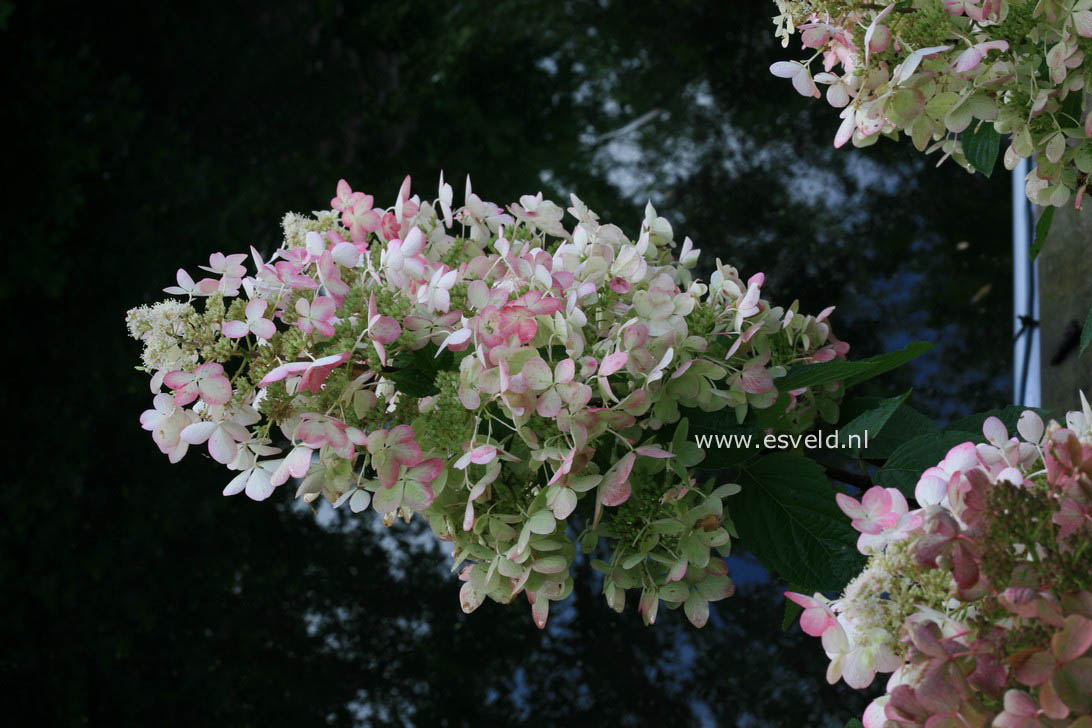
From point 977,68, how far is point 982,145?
1.9 inches

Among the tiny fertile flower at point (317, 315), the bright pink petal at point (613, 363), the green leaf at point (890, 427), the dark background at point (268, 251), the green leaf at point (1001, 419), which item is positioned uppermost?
the tiny fertile flower at point (317, 315)

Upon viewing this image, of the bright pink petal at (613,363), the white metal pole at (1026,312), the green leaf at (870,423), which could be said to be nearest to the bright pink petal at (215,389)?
the bright pink petal at (613,363)

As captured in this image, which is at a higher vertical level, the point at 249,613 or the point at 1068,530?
the point at 1068,530

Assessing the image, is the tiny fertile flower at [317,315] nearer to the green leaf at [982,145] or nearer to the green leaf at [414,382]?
the green leaf at [414,382]

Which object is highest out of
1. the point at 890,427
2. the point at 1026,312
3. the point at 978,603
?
the point at 978,603

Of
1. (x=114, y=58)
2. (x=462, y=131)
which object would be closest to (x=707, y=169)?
(x=462, y=131)

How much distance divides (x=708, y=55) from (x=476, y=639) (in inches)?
41.9

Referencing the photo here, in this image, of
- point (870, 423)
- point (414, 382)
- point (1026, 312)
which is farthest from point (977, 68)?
point (1026, 312)

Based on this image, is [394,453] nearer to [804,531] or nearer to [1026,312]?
[804,531]

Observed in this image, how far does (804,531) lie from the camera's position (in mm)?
431

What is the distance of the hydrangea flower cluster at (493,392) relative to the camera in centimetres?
37

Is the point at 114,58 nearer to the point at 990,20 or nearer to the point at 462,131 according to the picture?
the point at 462,131

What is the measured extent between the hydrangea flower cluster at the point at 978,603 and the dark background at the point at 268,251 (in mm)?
1149

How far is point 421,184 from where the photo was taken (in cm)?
170
